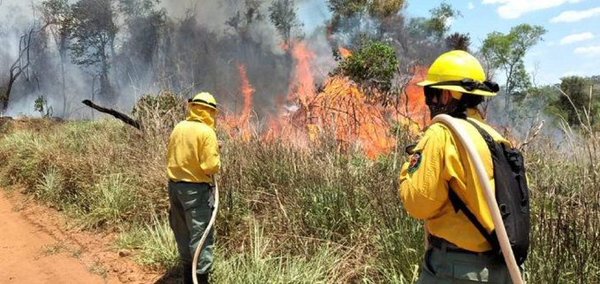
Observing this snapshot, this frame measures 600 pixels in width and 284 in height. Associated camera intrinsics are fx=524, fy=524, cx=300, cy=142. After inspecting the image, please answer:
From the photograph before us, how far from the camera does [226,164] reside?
617 centimetres

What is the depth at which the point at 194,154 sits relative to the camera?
4.67m

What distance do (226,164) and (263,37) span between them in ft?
93.6

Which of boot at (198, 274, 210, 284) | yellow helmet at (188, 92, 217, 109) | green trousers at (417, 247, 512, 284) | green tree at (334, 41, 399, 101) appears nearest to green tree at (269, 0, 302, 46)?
green tree at (334, 41, 399, 101)

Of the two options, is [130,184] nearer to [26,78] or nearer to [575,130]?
[575,130]

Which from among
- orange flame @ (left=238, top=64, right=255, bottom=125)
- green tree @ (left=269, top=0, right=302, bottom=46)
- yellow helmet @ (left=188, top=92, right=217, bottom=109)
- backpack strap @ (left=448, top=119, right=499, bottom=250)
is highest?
green tree @ (left=269, top=0, right=302, bottom=46)

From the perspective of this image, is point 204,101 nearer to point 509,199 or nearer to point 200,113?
point 200,113

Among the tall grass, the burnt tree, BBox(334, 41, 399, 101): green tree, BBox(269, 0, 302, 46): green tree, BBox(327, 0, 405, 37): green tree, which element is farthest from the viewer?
BBox(327, 0, 405, 37): green tree

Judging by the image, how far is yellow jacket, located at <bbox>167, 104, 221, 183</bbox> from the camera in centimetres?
466

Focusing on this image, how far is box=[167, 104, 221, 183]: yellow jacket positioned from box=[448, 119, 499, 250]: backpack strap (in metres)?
2.76

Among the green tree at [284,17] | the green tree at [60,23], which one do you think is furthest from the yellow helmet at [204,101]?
the green tree at [284,17]

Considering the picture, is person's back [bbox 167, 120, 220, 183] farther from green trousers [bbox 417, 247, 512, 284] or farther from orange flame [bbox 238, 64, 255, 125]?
orange flame [bbox 238, 64, 255, 125]

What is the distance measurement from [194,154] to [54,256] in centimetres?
266

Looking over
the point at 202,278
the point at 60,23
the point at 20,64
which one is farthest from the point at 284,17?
the point at 202,278

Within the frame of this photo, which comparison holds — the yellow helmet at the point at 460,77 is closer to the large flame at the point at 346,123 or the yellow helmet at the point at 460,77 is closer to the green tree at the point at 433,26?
the large flame at the point at 346,123
